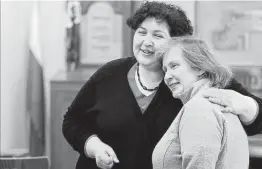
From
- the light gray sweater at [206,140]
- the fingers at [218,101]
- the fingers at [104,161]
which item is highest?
the fingers at [218,101]

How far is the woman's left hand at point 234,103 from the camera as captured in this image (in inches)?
57.2

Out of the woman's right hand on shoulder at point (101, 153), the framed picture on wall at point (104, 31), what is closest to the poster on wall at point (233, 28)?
the framed picture on wall at point (104, 31)

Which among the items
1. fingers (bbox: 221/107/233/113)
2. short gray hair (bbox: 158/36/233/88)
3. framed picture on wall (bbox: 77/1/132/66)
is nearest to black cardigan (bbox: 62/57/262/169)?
short gray hair (bbox: 158/36/233/88)

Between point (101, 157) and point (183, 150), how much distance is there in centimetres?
58

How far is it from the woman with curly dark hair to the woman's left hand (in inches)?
8.7

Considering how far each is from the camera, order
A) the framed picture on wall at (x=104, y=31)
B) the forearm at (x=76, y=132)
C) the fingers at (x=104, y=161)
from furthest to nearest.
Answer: the framed picture on wall at (x=104, y=31) < the forearm at (x=76, y=132) < the fingers at (x=104, y=161)

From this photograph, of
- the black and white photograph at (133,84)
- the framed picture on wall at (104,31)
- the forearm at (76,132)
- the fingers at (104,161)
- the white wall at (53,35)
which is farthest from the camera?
the white wall at (53,35)

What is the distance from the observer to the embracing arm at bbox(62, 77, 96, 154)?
2.05 m

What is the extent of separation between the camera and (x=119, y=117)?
1.99 m

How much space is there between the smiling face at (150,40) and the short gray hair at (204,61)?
0.29 meters

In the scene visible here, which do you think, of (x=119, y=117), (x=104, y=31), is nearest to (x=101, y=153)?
(x=119, y=117)

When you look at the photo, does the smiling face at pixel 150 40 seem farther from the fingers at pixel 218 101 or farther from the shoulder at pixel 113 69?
the fingers at pixel 218 101

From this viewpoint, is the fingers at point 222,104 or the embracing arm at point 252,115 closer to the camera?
the fingers at point 222,104

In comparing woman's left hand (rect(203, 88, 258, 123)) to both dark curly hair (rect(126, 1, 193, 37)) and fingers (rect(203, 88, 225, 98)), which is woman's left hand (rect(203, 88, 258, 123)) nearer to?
fingers (rect(203, 88, 225, 98))
